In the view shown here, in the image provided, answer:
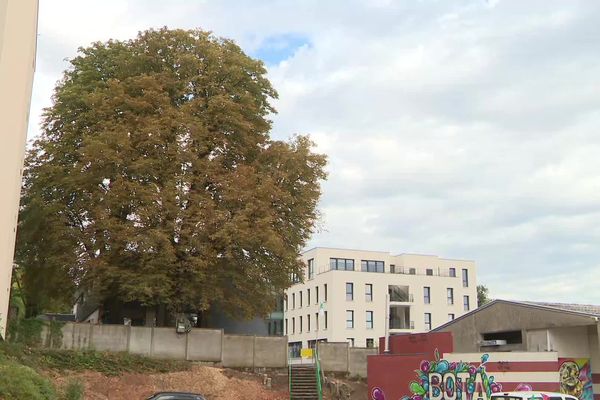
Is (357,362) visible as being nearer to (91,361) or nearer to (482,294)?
(91,361)

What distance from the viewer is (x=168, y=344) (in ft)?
120

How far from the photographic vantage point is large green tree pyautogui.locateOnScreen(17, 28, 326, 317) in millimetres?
35469

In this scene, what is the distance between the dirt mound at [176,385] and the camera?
30266mm

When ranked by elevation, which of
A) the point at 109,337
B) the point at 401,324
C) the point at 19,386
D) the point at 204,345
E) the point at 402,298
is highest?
the point at 402,298

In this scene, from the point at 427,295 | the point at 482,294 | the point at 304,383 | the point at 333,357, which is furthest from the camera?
the point at 482,294

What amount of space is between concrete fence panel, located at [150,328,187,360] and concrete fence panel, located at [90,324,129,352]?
1592 millimetres

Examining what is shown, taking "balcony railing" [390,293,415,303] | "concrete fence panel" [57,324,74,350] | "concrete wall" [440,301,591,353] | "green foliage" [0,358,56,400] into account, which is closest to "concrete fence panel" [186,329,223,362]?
"concrete fence panel" [57,324,74,350]

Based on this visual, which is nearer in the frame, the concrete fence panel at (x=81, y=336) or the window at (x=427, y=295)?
the concrete fence panel at (x=81, y=336)

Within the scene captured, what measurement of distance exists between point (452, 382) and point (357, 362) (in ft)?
32.5

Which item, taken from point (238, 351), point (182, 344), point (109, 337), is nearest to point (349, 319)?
point (238, 351)

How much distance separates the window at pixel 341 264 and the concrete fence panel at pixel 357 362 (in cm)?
4267

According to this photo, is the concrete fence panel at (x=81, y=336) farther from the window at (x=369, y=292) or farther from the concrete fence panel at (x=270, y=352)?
the window at (x=369, y=292)

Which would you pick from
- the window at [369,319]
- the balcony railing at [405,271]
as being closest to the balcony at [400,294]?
the balcony railing at [405,271]

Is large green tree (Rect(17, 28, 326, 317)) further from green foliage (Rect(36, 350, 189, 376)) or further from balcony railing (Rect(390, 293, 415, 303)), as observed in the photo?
balcony railing (Rect(390, 293, 415, 303))
